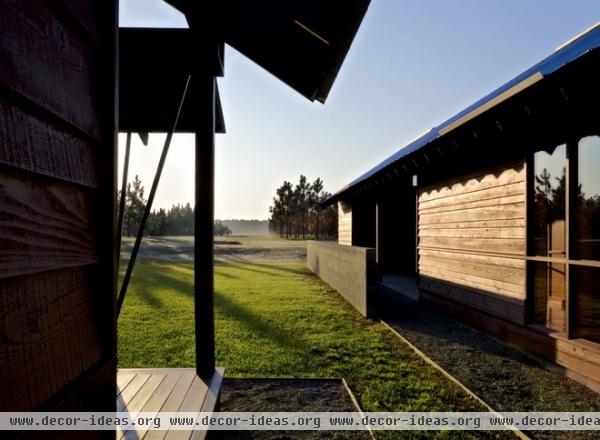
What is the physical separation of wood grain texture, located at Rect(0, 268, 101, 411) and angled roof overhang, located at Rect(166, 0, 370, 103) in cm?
207

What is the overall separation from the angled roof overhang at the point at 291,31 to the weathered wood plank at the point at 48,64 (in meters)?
1.61

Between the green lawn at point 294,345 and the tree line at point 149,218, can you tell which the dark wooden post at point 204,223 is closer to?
the green lawn at point 294,345

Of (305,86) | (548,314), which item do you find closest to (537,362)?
(548,314)

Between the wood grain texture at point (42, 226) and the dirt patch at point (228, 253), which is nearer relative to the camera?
the wood grain texture at point (42, 226)

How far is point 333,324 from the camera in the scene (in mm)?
7000

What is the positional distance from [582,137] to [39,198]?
19.9 feet

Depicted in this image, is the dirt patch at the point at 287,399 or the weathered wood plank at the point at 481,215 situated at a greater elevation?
the weathered wood plank at the point at 481,215

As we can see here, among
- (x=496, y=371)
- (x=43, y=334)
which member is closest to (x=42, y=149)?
(x=43, y=334)

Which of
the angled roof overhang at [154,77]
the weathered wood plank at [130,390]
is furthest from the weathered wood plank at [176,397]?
the angled roof overhang at [154,77]

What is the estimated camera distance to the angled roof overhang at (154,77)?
3.18 meters

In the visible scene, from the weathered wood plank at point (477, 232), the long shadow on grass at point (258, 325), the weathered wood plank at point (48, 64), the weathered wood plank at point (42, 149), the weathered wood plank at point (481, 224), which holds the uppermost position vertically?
the weathered wood plank at point (48, 64)

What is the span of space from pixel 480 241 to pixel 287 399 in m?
5.03

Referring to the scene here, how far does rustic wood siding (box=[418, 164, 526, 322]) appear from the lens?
230 inches

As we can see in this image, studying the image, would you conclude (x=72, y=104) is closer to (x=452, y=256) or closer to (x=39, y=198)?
(x=39, y=198)
